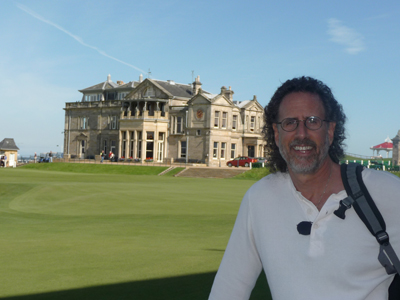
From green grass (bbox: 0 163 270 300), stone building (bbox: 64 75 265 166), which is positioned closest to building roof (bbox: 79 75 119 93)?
stone building (bbox: 64 75 265 166)

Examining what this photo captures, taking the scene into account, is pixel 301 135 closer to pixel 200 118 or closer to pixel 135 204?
pixel 135 204

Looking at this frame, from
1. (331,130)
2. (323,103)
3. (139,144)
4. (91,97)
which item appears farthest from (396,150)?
(323,103)

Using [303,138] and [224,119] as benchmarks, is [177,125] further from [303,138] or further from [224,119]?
[303,138]

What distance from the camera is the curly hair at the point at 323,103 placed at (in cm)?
295

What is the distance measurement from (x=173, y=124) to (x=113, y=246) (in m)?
51.6

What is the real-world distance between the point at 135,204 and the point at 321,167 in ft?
55.4

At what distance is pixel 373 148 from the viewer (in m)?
111

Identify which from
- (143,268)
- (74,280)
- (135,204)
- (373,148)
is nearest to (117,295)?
(74,280)

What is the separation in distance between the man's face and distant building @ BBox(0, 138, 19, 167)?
212 feet

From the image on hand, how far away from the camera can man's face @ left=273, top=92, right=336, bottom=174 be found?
281 cm

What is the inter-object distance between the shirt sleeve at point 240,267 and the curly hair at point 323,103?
498mm

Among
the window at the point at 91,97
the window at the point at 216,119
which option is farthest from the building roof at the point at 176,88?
the window at the point at 91,97

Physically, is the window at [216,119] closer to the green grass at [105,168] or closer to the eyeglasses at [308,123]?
the green grass at [105,168]

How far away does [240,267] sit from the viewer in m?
2.80
